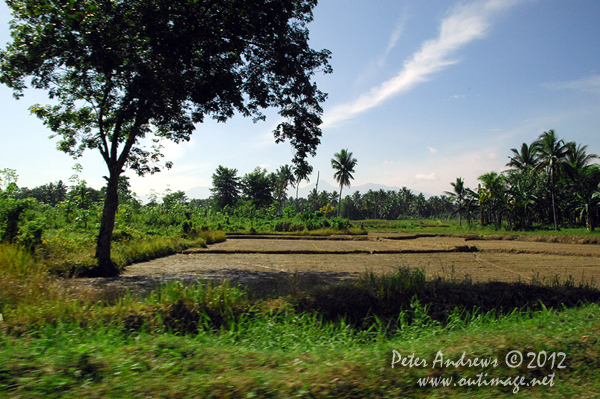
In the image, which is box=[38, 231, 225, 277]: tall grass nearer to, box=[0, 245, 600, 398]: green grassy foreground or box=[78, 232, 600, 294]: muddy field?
box=[78, 232, 600, 294]: muddy field

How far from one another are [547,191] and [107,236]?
4013 centimetres

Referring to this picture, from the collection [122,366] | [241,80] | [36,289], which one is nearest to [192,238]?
[241,80]

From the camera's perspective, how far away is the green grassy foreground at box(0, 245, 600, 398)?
2320 mm

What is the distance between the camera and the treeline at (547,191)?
29.5 metres

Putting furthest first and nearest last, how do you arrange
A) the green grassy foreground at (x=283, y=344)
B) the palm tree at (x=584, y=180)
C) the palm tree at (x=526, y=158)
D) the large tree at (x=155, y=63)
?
the palm tree at (x=526, y=158) < the palm tree at (x=584, y=180) < the large tree at (x=155, y=63) < the green grassy foreground at (x=283, y=344)

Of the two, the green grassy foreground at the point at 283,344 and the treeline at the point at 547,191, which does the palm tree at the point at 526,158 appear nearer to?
the treeline at the point at 547,191

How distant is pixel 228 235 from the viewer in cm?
2147

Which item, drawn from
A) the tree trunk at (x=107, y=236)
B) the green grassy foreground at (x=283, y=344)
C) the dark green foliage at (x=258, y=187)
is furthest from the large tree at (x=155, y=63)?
the dark green foliage at (x=258, y=187)

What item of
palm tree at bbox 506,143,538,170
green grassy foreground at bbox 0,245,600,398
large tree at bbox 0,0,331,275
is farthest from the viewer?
palm tree at bbox 506,143,538,170

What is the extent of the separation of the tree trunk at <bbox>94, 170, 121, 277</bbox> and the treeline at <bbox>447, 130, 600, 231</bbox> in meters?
32.9

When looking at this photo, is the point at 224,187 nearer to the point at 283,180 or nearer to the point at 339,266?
the point at 283,180

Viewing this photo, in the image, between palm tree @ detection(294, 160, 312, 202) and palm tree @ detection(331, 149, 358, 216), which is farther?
palm tree @ detection(331, 149, 358, 216)

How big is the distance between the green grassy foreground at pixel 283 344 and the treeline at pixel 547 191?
98.8ft

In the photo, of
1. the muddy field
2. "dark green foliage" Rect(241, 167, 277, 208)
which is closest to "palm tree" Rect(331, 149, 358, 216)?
"dark green foliage" Rect(241, 167, 277, 208)
